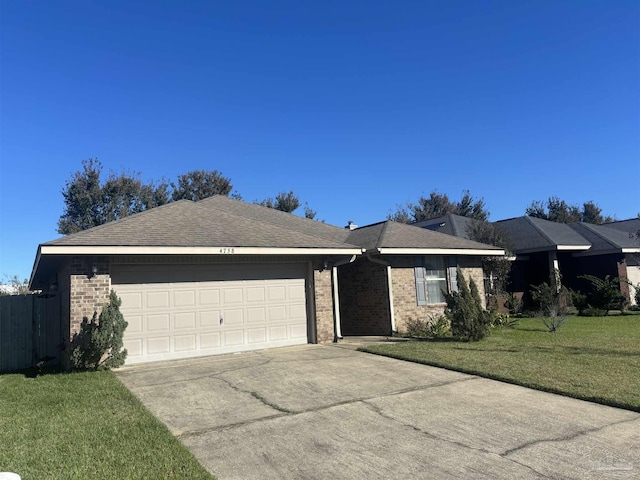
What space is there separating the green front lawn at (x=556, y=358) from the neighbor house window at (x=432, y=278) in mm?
2212

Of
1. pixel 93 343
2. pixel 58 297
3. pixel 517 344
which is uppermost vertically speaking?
pixel 58 297

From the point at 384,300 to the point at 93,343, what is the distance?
27.8ft

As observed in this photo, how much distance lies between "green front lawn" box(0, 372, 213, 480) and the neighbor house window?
9975mm

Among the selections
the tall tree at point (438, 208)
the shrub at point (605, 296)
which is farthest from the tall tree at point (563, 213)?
the shrub at point (605, 296)

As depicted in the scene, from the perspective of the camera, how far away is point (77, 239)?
29.9 feet

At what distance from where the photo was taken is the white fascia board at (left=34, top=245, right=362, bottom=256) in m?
8.73

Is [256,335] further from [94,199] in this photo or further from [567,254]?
[94,199]

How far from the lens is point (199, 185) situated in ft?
131

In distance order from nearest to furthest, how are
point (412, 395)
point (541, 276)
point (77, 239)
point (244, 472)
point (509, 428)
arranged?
point (244, 472) < point (509, 428) < point (412, 395) < point (77, 239) < point (541, 276)

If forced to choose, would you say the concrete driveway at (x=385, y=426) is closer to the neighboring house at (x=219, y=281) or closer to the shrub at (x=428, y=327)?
the neighboring house at (x=219, y=281)

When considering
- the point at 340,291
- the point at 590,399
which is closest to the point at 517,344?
the point at 590,399

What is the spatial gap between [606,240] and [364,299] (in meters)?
14.3

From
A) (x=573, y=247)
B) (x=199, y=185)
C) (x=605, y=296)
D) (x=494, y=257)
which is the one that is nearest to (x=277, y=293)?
(x=494, y=257)

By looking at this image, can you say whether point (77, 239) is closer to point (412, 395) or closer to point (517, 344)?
point (412, 395)
